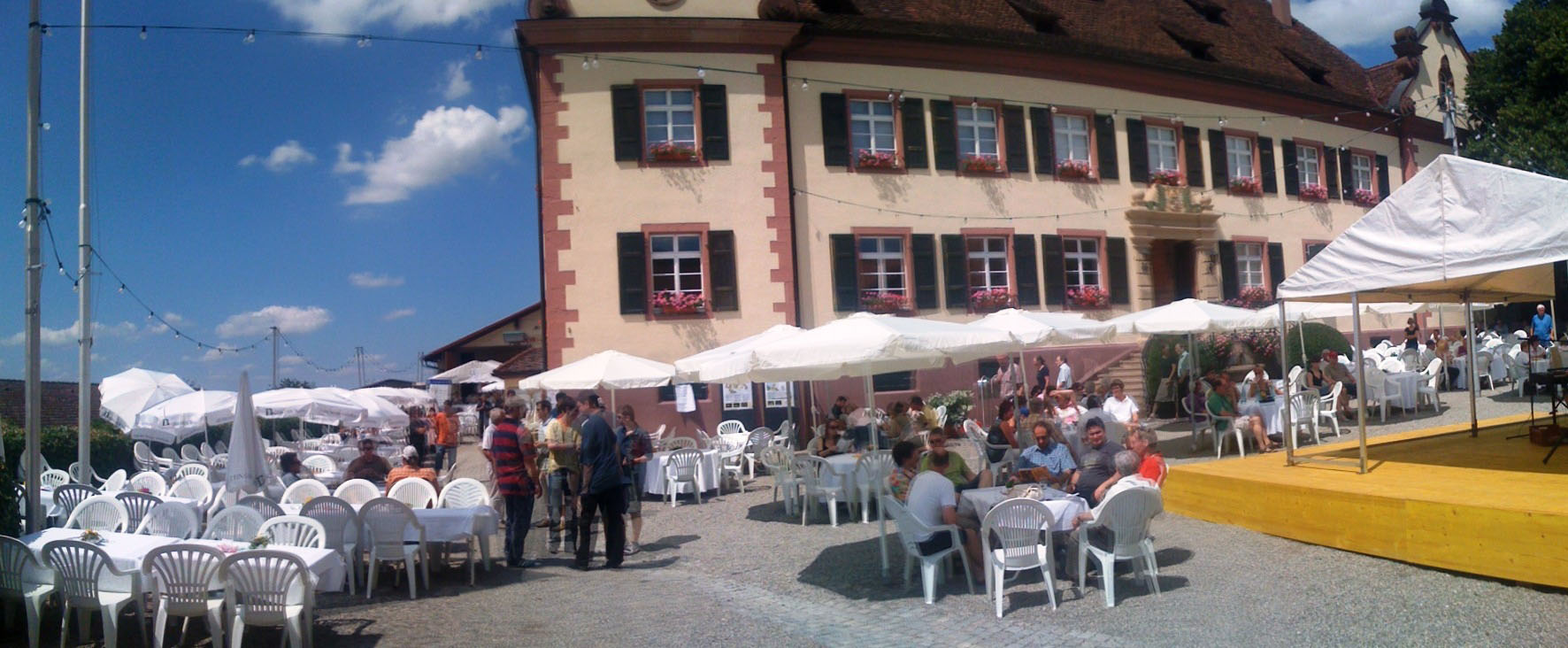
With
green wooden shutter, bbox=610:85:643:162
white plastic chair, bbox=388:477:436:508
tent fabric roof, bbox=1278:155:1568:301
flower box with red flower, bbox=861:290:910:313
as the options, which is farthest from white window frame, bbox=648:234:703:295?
tent fabric roof, bbox=1278:155:1568:301

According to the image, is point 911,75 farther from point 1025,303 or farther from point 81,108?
point 81,108

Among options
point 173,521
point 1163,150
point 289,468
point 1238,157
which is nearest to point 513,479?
point 173,521

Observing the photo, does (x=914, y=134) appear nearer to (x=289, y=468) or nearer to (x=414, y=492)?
(x=289, y=468)

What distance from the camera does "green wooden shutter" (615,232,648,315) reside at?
65.6 ft

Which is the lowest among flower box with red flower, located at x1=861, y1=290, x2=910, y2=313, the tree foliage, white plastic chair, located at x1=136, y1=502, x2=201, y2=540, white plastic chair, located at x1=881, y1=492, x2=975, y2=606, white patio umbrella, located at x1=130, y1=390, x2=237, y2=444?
white plastic chair, located at x1=881, y1=492, x2=975, y2=606

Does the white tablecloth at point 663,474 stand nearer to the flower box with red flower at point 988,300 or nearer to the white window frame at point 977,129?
the flower box with red flower at point 988,300

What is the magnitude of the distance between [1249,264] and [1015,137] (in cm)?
818

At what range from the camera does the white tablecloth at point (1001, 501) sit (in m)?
7.69

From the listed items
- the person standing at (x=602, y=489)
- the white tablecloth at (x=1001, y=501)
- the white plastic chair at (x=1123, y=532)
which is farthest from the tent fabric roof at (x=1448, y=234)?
the person standing at (x=602, y=489)

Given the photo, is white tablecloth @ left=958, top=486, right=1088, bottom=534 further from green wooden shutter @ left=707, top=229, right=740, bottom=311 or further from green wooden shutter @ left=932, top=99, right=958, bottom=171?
green wooden shutter @ left=932, top=99, right=958, bottom=171

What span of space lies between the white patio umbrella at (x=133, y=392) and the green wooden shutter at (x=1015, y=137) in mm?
16545

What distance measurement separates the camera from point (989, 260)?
23141 mm

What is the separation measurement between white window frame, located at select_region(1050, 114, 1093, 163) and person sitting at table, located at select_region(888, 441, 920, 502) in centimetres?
1645

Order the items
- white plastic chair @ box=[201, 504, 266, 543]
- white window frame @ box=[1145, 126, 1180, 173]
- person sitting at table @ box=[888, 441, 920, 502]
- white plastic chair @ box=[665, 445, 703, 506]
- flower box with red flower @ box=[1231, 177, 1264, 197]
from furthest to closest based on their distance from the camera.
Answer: flower box with red flower @ box=[1231, 177, 1264, 197] < white window frame @ box=[1145, 126, 1180, 173] < white plastic chair @ box=[665, 445, 703, 506] < person sitting at table @ box=[888, 441, 920, 502] < white plastic chair @ box=[201, 504, 266, 543]
